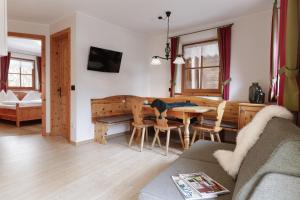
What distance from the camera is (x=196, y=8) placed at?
11.1 ft

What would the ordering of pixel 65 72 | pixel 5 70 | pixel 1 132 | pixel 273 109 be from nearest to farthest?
1. pixel 273 109
2. pixel 65 72
3. pixel 1 132
4. pixel 5 70

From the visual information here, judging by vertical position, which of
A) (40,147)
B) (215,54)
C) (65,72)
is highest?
(215,54)

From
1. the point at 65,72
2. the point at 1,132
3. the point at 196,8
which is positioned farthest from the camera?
the point at 1,132

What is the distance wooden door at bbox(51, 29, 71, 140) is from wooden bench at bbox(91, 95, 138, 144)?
79cm

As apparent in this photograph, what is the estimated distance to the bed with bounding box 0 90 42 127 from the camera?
17.1 feet

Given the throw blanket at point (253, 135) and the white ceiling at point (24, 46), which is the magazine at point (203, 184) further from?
the white ceiling at point (24, 46)

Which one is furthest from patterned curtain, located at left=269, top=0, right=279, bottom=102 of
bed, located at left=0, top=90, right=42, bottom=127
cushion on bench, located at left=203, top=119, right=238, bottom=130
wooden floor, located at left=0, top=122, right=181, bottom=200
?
bed, located at left=0, top=90, right=42, bottom=127

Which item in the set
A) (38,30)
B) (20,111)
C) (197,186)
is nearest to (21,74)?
(20,111)

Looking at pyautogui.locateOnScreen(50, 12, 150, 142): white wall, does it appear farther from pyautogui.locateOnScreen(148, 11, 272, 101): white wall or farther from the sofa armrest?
the sofa armrest

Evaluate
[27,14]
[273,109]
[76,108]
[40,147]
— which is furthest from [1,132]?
[273,109]

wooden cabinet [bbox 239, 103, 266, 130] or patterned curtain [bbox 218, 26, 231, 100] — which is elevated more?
patterned curtain [bbox 218, 26, 231, 100]

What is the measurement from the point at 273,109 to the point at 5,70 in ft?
29.1

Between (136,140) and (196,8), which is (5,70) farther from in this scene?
(196,8)

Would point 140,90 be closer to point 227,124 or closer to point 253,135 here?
point 227,124
